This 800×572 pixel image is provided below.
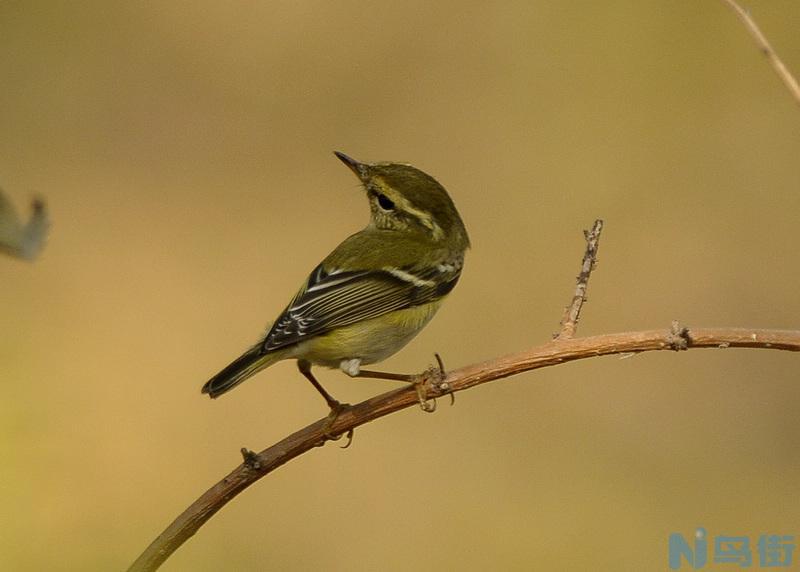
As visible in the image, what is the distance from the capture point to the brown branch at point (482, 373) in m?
2.23

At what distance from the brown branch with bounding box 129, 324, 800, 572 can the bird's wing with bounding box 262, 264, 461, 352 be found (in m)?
0.92

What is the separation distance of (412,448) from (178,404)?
1.55 meters

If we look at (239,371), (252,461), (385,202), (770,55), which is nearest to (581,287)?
(770,55)

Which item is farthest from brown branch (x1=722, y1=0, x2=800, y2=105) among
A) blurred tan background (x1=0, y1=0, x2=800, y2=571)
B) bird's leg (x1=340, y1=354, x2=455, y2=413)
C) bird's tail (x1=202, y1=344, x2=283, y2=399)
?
blurred tan background (x1=0, y1=0, x2=800, y2=571)

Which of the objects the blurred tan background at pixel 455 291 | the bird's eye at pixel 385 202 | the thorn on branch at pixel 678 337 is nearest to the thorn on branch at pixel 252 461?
the thorn on branch at pixel 678 337

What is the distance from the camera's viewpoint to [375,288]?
3996 millimetres

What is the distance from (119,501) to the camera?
6.27m

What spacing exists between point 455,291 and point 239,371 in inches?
176

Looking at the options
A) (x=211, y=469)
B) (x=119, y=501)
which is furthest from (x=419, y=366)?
(x=119, y=501)

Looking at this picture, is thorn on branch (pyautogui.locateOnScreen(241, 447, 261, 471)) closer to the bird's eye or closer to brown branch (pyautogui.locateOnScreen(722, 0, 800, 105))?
brown branch (pyautogui.locateOnScreen(722, 0, 800, 105))

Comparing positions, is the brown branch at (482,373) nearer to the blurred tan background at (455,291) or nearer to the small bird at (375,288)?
the small bird at (375,288)

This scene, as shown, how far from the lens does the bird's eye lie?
171 inches

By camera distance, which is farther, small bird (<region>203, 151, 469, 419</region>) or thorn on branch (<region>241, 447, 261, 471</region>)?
small bird (<region>203, 151, 469, 419</region>)

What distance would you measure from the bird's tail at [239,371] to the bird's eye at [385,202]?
3.12 ft
